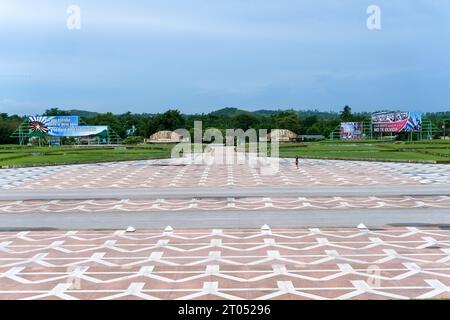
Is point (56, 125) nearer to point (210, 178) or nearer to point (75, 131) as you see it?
point (75, 131)

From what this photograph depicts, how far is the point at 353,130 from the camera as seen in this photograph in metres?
82.1

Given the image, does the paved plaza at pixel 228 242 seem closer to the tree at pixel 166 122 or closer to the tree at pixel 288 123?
the tree at pixel 166 122

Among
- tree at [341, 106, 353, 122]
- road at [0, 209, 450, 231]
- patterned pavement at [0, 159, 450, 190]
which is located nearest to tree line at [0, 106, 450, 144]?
tree at [341, 106, 353, 122]

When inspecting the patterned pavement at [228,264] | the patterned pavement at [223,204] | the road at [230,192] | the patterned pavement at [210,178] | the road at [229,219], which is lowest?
the patterned pavement at [228,264]

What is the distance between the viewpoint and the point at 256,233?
12656 mm

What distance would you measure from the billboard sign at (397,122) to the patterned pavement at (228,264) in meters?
63.0

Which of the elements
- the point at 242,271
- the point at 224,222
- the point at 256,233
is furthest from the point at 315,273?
the point at 224,222

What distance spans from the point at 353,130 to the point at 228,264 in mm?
75550

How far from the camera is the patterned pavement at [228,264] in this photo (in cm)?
820

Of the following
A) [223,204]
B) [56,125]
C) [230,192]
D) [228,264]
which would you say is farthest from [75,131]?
[228,264]

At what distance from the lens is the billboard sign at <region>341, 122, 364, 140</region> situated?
8181 cm

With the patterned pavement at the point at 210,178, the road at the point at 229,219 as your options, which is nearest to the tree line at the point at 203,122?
the patterned pavement at the point at 210,178

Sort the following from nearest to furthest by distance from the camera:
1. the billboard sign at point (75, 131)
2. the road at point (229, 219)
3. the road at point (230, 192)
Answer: the road at point (229, 219), the road at point (230, 192), the billboard sign at point (75, 131)

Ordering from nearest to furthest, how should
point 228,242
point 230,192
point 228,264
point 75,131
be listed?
1. point 228,264
2. point 228,242
3. point 230,192
4. point 75,131
